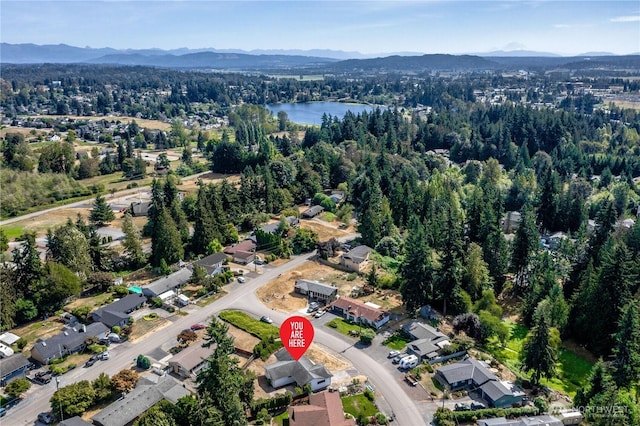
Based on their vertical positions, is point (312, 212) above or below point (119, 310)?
above

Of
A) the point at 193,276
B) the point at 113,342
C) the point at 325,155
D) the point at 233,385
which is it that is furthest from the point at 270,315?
the point at 325,155

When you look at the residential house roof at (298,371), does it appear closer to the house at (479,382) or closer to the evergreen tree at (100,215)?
the house at (479,382)

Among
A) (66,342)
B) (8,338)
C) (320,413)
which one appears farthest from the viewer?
(8,338)

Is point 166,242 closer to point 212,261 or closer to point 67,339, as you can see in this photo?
point 212,261

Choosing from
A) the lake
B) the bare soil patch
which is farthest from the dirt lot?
the lake

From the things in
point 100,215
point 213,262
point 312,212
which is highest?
point 100,215

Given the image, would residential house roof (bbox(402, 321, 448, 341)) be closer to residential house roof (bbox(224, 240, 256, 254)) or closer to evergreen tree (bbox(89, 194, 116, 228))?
residential house roof (bbox(224, 240, 256, 254))

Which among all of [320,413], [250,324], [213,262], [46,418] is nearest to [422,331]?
[320,413]

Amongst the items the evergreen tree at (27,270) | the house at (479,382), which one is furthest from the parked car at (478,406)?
the evergreen tree at (27,270)
